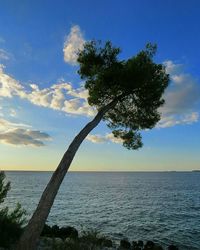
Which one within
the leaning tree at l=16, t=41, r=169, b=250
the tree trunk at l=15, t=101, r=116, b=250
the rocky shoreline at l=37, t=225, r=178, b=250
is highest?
the leaning tree at l=16, t=41, r=169, b=250

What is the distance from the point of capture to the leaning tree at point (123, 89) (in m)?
15.0

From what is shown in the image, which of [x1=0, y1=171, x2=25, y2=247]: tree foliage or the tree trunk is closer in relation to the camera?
the tree trunk

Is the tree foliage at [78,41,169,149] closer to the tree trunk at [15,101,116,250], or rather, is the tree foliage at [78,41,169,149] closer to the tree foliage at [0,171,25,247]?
the tree trunk at [15,101,116,250]

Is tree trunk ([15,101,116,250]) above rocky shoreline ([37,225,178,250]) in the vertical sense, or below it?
above

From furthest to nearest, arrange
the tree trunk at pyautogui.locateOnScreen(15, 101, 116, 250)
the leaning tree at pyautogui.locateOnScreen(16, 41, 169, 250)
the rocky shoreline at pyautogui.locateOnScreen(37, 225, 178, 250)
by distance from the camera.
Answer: the leaning tree at pyautogui.locateOnScreen(16, 41, 169, 250) < the rocky shoreline at pyautogui.locateOnScreen(37, 225, 178, 250) < the tree trunk at pyautogui.locateOnScreen(15, 101, 116, 250)

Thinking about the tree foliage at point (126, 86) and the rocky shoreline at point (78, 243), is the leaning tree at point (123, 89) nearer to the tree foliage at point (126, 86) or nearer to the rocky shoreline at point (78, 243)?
the tree foliage at point (126, 86)

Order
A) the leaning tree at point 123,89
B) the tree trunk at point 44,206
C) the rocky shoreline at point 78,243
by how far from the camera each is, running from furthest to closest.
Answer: the leaning tree at point 123,89, the rocky shoreline at point 78,243, the tree trunk at point 44,206

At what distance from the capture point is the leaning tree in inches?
590

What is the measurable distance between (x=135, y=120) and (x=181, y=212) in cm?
3335

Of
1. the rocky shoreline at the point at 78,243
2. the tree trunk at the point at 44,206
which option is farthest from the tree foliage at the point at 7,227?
the tree trunk at the point at 44,206

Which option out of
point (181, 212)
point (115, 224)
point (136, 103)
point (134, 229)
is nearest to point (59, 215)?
point (115, 224)

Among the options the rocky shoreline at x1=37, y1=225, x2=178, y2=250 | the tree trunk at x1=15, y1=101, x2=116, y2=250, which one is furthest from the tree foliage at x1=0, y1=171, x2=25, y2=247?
the tree trunk at x1=15, y1=101, x2=116, y2=250

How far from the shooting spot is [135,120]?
57.0 ft

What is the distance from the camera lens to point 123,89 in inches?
618
